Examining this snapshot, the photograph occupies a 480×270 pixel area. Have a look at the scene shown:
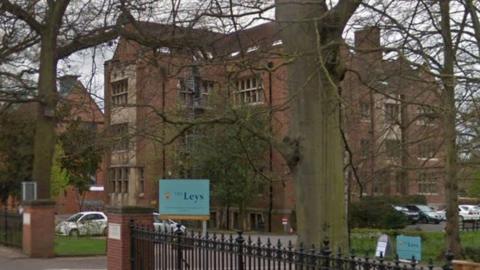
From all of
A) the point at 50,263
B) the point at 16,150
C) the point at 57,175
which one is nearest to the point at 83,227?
the point at 57,175

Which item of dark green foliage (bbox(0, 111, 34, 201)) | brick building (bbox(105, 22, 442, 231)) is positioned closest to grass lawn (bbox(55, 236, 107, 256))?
brick building (bbox(105, 22, 442, 231))

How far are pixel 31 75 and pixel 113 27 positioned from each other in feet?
24.1

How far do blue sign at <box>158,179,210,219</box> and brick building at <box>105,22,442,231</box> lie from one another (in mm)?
1306

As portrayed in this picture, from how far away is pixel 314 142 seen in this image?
9.94m

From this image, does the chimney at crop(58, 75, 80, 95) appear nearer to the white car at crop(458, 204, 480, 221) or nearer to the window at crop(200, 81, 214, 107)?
the window at crop(200, 81, 214, 107)

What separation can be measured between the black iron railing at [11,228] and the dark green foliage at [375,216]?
914 inches

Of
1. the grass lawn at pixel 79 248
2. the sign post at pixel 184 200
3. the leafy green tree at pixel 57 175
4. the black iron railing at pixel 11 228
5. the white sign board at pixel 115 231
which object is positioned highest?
the leafy green tree at pixel 57 175

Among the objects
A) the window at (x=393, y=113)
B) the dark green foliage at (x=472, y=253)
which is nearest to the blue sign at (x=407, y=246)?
the window at (x=393, y=113)

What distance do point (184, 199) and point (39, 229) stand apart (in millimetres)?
7724

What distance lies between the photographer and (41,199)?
990 inches

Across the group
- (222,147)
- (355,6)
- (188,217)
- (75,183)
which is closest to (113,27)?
(188,217)

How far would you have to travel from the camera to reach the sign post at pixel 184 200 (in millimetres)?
18016

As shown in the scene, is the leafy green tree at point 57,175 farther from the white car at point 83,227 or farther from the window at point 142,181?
the window at point 142,181

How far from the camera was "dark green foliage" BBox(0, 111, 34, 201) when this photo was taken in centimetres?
5000
